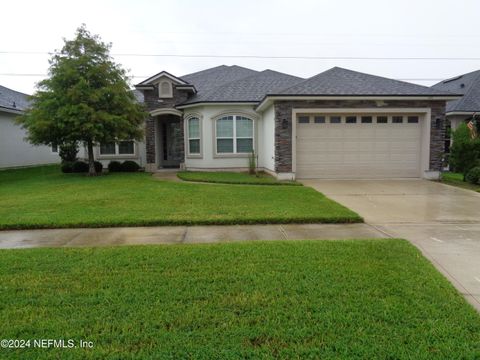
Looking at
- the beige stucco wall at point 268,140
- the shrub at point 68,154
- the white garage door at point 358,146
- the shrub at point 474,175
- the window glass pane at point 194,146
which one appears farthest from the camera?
the shrub at point 68,154

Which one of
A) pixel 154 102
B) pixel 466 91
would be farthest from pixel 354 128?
pixel 466 91

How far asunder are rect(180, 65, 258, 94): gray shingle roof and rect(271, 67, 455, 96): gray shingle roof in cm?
725

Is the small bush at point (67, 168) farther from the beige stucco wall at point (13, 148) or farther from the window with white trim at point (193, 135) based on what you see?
the window with white trim at point (193, 135)

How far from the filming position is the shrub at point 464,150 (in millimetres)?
12164

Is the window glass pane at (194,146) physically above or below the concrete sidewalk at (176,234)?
above

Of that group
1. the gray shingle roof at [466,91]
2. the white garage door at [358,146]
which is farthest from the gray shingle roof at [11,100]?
the gray shingle roof at [466,91]

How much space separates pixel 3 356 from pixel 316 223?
5052mm

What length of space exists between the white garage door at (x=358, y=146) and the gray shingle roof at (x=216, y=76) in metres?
8.22

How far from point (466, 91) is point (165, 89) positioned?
17.0m

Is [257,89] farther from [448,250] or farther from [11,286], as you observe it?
[11,286]

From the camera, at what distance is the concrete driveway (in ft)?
13.6

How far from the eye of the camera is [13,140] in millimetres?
20719

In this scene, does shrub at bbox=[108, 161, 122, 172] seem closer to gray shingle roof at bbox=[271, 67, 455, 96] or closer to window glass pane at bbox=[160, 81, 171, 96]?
window glass pane at bbox=[160, 81, 171, 96]

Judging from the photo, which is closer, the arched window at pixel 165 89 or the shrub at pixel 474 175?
the shrub at pixel 474 175
